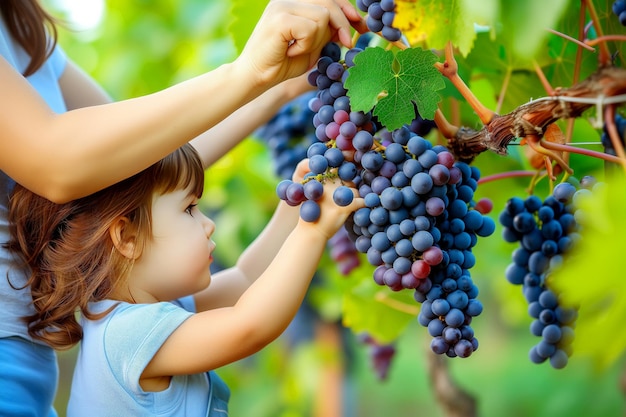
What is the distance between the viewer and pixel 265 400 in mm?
2959

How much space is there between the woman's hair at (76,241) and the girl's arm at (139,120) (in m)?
0.16

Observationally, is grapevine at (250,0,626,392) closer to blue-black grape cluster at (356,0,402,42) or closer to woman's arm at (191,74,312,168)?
blue-black grape cluster at (356,0,402,42)

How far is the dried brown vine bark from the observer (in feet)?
2.23

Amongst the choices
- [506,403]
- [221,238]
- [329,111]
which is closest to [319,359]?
[221,238]

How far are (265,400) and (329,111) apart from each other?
2244 mm

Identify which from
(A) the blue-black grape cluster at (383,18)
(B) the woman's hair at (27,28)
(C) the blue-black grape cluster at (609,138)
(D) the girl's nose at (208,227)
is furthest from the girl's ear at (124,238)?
(C) the blue-black grape cluster at (609,138)

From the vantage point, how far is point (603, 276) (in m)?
0.49

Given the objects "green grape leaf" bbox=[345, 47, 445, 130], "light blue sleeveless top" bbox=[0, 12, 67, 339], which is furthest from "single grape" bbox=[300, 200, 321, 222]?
"light blue sleeveless top" bbox=[0, 12, 67, 339]

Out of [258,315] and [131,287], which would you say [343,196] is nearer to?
[258,315]

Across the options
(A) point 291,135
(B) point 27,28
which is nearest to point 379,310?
(A) point 291,135

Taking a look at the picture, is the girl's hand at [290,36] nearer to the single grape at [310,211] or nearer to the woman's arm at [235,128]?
the single grape at [310,211]

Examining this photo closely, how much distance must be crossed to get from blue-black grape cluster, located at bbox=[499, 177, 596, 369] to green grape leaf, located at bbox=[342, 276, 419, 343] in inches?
14.7

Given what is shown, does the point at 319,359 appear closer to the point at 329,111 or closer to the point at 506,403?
the point at 506,403

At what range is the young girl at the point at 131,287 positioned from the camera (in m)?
1.01
